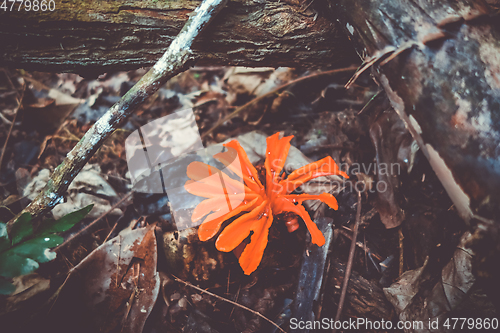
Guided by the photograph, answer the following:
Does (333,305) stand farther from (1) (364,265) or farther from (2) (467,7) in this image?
(2) (467,7)

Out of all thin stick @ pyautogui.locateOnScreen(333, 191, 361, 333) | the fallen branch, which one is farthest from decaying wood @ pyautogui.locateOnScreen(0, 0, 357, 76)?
thin stick @ pyautogui.locateOnScreen(333, 191, 361, 333)

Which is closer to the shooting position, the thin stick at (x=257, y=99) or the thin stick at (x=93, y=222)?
the thin stick at (x=93, y=222)

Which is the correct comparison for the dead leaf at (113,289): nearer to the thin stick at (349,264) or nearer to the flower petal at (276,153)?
the flower petal at (276,153)

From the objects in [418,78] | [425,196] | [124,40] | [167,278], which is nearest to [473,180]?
[418,78]

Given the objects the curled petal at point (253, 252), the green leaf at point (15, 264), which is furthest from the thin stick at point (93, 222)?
the curled petal at point (253, 252)

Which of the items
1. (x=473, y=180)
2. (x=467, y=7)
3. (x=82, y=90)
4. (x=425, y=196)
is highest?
(x=82, y=90)

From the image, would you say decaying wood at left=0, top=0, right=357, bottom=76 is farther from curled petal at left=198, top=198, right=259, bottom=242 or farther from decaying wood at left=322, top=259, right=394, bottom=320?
decaying wood at left=322, top=259, right=394, bottom=320

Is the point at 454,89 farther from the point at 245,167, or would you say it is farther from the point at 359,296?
the point at 359,296
